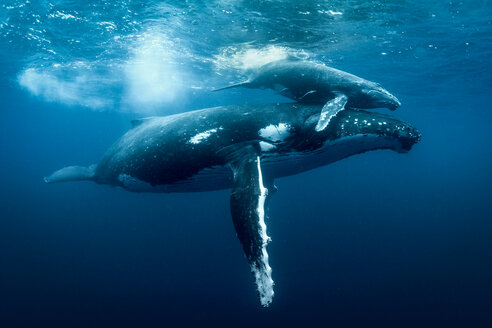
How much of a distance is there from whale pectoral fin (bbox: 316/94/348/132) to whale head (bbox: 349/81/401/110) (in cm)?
43

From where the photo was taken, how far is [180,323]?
11195 mm

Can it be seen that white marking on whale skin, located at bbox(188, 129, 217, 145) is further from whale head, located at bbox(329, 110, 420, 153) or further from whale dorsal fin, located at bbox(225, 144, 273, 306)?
whale head, located at bbox(329, 110, 420, 153)

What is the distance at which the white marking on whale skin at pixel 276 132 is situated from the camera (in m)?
5.43

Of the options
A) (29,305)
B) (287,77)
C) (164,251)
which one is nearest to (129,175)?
(287,77)

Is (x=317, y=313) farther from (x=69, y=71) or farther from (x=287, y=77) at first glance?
(x=69, y=71)

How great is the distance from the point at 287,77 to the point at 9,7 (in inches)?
609

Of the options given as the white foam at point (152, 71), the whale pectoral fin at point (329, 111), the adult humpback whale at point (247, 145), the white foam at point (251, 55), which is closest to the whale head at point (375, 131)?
the adult humpback whale at point (247, 145)

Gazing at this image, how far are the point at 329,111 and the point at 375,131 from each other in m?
0.85

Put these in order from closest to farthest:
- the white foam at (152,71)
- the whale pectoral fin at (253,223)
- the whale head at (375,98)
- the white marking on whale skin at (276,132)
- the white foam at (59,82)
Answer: the whale pectoral fin at (253,223) → the white marking on whale skin at (276,132) → the whale head at (375,98) → the white foam at (152,71) → the white foam at (59,82)

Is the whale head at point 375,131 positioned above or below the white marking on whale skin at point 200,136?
below

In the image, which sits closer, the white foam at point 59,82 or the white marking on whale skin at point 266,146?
the white marking on whale skin at point 266,146

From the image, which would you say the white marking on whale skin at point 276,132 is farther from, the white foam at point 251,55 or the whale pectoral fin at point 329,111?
the white foam at point 251,55

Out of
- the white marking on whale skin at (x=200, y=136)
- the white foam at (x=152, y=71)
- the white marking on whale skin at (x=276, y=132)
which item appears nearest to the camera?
the white marking on whale skin at (x=276, y=132)

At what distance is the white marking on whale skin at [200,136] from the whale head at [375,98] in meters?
2.90
